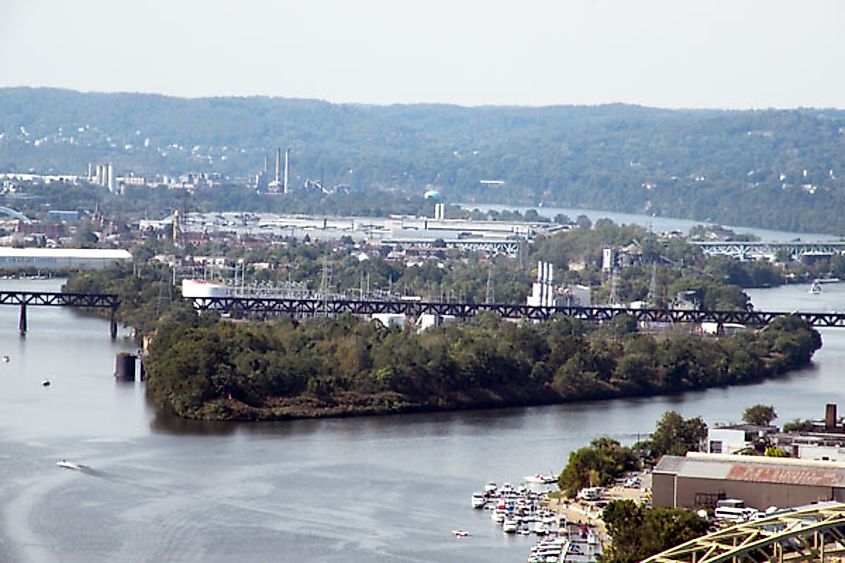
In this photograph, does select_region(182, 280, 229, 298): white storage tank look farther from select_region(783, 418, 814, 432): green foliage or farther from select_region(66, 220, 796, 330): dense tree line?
select_region(783, 418, 814, 432): green foliage

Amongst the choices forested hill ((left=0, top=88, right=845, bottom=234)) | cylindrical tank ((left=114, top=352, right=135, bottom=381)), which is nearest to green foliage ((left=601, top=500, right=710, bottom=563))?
cylindrical tank ((left=114, top=352, right=135, bottom=381))

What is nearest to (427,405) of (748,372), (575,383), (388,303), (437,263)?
(575,383)

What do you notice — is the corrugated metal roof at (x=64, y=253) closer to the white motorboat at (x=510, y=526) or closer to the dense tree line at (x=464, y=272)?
the dense tree line at (x=464, y=272)

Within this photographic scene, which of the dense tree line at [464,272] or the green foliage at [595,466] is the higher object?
the dense tree line at [464,272]

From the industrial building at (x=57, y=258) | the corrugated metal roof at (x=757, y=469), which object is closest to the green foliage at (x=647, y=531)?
the corrugated metal roof at (x=757, y=469)

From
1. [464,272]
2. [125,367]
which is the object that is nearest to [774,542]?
[125,367]

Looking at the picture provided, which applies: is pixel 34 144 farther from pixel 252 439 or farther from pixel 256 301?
pixel 252 439
